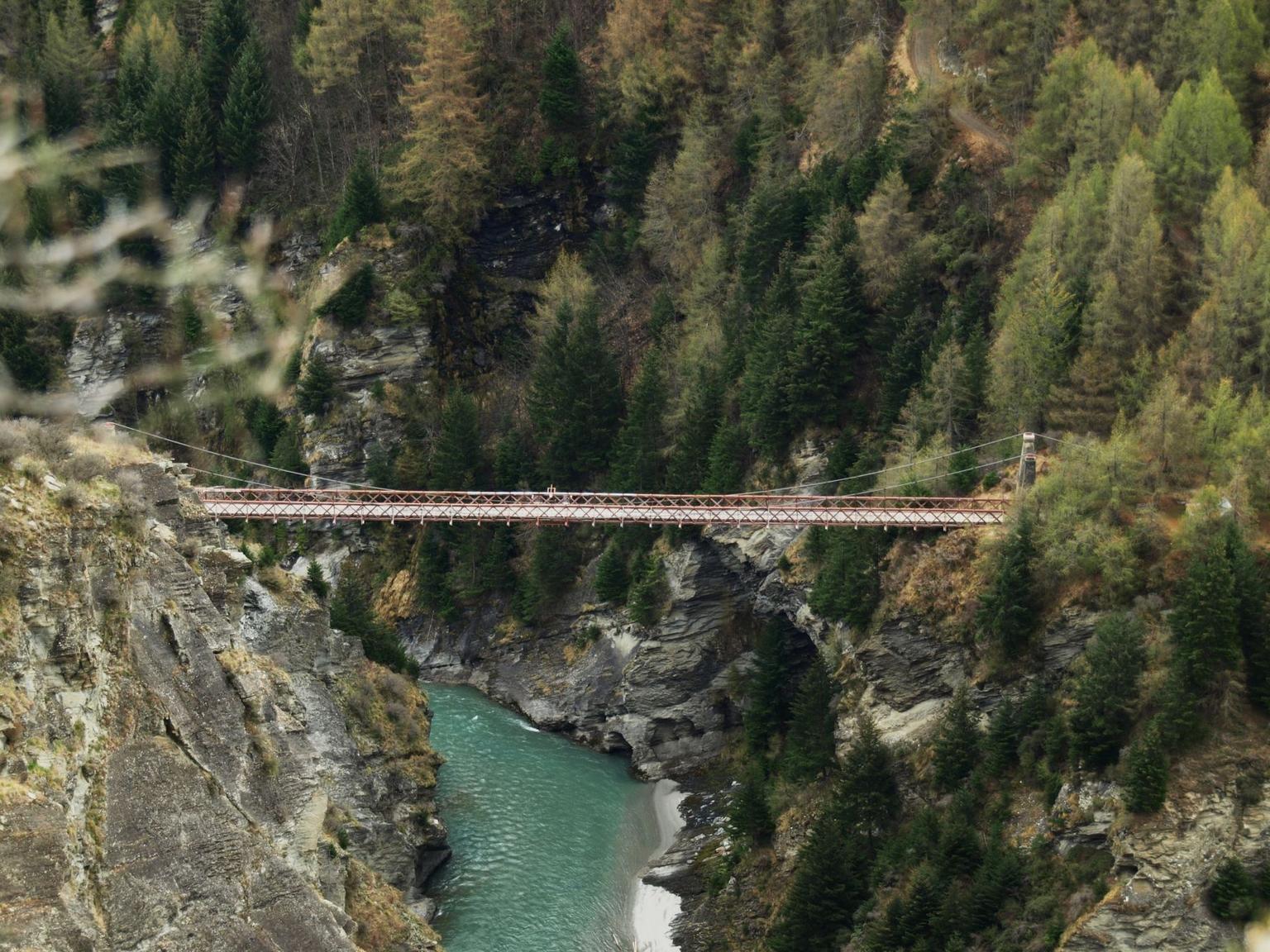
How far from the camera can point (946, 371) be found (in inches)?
1773

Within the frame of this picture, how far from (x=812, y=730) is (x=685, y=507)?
7.73 meters

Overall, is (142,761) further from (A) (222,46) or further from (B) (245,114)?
(A) (222,46)

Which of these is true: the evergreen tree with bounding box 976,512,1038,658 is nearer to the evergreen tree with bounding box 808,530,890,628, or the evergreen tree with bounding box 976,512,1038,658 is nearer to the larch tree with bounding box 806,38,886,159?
the evergreen tree with bounding box 808,530,890,628

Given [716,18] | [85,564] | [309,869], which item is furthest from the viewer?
[716,18]

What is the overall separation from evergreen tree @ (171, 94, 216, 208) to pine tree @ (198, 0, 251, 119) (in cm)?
164

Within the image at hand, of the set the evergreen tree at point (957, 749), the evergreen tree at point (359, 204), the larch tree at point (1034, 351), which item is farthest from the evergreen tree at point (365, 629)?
the evergreen tree at point (359, 204)

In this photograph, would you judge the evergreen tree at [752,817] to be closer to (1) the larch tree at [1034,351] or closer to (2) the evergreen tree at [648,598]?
(2) the evergreen tree at [648,598]

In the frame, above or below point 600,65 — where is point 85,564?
below

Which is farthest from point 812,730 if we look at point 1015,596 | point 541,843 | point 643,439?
point 643,439

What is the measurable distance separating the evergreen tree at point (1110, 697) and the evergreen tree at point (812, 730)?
10388 mm

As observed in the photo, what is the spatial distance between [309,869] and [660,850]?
23910mm

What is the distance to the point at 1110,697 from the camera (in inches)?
1368

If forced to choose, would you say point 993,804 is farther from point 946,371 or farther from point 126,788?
point 126,788

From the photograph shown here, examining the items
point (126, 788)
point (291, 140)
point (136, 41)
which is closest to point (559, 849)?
point (126, 788)
